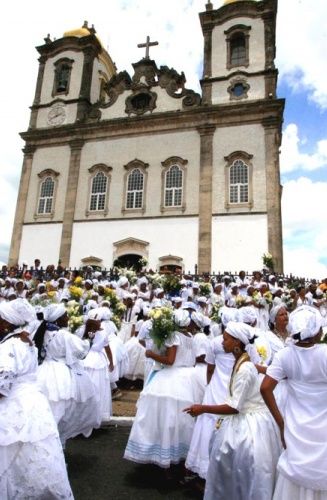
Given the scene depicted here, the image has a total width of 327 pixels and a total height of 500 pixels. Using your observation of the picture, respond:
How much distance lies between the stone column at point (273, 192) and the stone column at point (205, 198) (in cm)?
308

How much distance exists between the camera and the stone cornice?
22438mm

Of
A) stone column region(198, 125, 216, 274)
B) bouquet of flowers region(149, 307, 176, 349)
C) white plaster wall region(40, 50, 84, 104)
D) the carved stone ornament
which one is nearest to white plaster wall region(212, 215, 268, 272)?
stone column region(198, 125, 216, 274)

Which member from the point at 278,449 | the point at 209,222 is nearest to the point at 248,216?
the point at 209,222

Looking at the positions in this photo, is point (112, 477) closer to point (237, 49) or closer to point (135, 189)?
point (135, 189)

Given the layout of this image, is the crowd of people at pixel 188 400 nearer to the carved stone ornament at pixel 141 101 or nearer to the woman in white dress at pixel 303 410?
the woman in white dress at pixel 303 410

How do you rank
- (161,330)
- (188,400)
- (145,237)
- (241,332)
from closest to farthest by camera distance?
(241,332) → (188,400) → (161,330) → (145,237)

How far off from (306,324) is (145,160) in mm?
22255

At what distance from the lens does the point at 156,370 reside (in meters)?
4.99

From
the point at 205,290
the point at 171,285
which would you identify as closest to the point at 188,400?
the point at 171,285

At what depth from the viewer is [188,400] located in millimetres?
4668

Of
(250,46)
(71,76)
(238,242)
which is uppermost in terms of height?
(250,46)

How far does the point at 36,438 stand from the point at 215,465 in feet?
4.79

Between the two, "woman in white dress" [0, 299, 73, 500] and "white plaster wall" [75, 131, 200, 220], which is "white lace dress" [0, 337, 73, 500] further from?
"white plaster wall" [75, 131, 200, 220]

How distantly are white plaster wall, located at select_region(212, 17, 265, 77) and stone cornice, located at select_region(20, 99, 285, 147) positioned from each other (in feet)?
10.2
